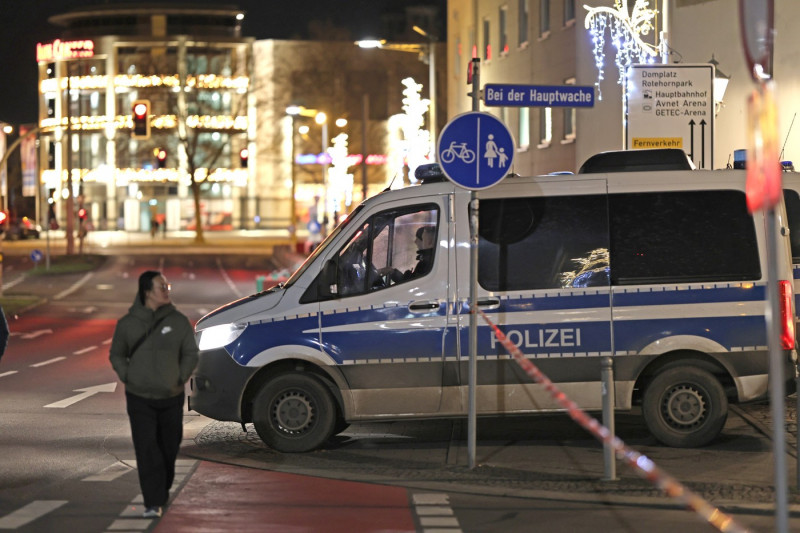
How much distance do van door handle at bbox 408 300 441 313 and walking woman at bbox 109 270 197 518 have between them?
2953 millimetres

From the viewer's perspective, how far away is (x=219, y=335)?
1155cm

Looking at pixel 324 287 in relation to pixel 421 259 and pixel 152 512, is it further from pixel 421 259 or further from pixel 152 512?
pixel 152 512

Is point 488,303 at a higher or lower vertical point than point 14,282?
higher

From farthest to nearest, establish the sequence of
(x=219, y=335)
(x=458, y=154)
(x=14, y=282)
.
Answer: (x=14, y=282) → (x=219, y=335) → (x=458, y=154)

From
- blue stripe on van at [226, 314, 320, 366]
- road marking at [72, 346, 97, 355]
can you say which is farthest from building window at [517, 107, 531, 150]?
blue stripe on van at [226, 314, 320, 366]

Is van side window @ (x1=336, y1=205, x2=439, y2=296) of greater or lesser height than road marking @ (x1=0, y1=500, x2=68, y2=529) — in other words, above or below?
above

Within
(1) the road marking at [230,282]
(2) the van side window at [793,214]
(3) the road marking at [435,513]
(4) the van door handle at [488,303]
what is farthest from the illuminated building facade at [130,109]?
(3) the road marking at [435,513]

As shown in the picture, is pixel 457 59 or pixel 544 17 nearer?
pixel 544 17

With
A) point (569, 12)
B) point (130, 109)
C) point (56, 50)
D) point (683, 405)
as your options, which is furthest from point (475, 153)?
point (56, 50)

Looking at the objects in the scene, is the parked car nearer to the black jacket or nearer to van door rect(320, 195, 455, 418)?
van door rect(320, 195, 455, 418)

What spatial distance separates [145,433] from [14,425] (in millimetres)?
5204

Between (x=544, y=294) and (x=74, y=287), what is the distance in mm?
36688

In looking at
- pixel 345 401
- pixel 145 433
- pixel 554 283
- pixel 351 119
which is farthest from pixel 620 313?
pixel 351 119

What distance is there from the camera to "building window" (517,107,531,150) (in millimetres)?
38156
